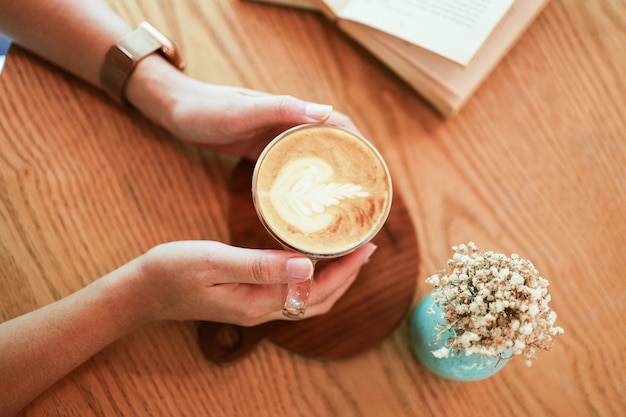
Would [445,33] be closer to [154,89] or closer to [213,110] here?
[213,110]

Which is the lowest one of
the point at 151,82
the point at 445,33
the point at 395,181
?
the point at 151,82

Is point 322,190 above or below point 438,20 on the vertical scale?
below

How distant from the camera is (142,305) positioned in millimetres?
896

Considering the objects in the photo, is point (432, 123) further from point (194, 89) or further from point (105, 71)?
point (105, 71)

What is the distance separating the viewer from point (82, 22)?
1.01m

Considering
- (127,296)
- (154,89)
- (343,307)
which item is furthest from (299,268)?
(154,89)

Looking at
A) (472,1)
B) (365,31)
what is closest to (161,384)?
(365,31)

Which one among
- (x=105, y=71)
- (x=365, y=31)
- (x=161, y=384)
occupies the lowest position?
(x=161, y=384)

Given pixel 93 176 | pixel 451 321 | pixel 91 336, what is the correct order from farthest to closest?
1. pixel 93 176
2. pixel 91 336
3. pixel 451 321

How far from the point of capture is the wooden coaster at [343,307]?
947 mm

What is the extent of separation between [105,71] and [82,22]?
118mm

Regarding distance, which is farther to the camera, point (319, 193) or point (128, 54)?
point (128, 54)

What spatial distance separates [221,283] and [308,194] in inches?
9.2

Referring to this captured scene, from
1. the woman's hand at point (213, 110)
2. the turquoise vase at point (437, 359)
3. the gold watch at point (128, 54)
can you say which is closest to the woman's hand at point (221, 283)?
the turquoise vase at point (437, 359)
